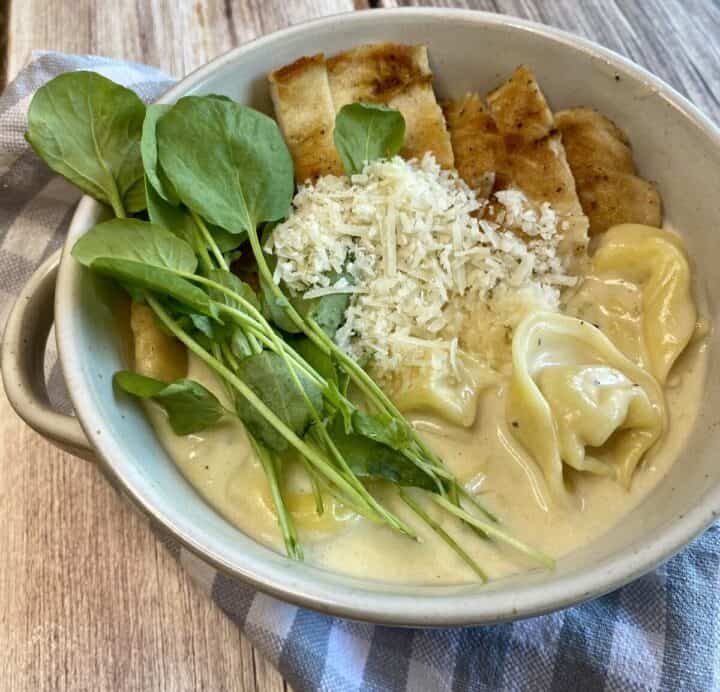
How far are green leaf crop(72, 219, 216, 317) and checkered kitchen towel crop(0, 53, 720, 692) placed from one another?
0.44 meters

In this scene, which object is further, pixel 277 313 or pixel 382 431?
pixel 277 313

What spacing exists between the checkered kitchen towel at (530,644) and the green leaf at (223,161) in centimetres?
58

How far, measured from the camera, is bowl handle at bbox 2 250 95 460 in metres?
1.12

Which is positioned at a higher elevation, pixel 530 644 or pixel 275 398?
pixel 275 398

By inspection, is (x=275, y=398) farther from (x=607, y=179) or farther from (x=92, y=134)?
(x=607, y=179)

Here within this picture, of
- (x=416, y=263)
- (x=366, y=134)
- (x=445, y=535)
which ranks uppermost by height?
(x=366, y=134)

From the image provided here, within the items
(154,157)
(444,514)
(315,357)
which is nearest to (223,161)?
(154,157)

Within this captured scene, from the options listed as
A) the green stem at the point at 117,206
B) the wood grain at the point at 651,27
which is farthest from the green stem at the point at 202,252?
the wood grain at the point at 651,27

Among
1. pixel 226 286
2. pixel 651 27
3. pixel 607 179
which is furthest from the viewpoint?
pixel 651 27

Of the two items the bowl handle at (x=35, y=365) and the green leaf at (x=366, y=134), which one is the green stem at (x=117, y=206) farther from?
the green leaf at (x=366, y=134)

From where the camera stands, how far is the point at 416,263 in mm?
1328

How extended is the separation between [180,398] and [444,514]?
0.45 metres

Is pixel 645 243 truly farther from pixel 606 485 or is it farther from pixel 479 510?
pixel 479 510

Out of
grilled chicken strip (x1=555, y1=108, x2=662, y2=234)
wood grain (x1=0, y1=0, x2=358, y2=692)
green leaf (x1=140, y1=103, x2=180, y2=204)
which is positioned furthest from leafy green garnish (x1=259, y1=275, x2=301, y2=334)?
grilled chicken strip (x1=555, y1=108, x2=662, y2=234)
